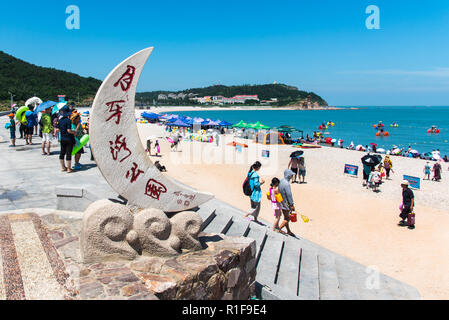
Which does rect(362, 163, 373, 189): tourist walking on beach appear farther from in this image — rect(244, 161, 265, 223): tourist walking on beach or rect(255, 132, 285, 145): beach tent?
rect(255, 132, 285, 145): beach tent

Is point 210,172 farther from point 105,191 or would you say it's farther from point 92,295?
point 92,295

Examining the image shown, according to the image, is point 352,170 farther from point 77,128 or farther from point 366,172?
point 77,128

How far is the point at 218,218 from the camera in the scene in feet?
23.2

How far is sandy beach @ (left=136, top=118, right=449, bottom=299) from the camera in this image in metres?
7.34

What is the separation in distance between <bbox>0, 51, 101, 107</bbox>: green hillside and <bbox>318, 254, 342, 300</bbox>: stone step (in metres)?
59.1

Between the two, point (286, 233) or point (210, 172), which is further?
point (210, 172)

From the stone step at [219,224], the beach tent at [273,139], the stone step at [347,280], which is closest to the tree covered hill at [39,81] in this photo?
the beach tent at [273,139]

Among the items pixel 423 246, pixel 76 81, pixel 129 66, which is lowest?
pixel 423 246

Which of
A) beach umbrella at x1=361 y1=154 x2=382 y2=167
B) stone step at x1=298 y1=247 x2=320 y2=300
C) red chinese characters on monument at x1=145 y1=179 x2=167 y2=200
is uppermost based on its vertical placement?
red chinese characters on monument at x1=145 y1=179 x2=167 y2=200

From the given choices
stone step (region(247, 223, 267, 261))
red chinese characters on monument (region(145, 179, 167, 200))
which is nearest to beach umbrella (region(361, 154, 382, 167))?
stone step (region(247, 223, 267, 261))

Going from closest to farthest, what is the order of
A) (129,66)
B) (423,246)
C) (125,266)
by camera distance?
(125,266) < (129,66) < (423,246)

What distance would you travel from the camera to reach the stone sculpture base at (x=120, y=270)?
334cm
